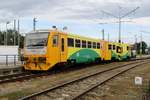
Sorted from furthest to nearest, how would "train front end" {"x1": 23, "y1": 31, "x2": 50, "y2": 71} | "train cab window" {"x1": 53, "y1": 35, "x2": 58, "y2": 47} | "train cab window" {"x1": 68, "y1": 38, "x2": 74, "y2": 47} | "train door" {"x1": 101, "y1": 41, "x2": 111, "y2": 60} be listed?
"train door" {"x1": 101, "y1": 41, "x2": 111, "y2": 60}
"train cab window" {"x1": 68, "y1": 38, "x2": 74, "y2": 47}
"train cab window" {"x1": 53, "y1": 35, "x2": 58, "y2": 47}
"train front end" {"x1": 23, "y1": 31, "x2": 50, "y2": 71}

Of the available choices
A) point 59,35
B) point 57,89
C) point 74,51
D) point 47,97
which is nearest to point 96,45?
point 74,51

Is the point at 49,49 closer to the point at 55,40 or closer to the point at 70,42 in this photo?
the point at 55,40

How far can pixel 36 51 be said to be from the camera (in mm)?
23938

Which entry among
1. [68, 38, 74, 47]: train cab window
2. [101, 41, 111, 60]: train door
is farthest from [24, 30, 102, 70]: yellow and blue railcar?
[101, 41, 111, 60]: train door

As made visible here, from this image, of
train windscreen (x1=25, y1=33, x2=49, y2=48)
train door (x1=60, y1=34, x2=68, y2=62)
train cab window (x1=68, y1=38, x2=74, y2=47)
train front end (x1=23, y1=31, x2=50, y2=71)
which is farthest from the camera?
train cab window (x1=68, y1=38, x2=74, y2=47)

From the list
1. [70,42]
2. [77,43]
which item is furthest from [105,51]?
[70,42]

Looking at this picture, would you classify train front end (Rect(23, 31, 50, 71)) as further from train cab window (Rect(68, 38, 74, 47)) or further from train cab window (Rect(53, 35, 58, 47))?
train cab window (Rect(68, 38, 74, 47))

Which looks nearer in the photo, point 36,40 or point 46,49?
point 46,49

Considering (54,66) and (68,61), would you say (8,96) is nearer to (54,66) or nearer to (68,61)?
(54,66)

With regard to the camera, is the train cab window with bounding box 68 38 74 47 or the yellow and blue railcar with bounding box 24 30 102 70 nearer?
the yellow and blue railcar with bounding box 24 30 102 70

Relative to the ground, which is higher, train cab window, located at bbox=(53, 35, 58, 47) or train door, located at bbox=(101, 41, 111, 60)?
train cab window, located at bbox=(53, 35, 58, 47)

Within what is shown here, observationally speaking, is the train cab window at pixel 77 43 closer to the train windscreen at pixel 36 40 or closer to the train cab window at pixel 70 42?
the train cab window at pixel 70 42

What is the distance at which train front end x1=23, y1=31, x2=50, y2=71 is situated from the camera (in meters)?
23.6

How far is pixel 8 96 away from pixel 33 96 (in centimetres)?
112
